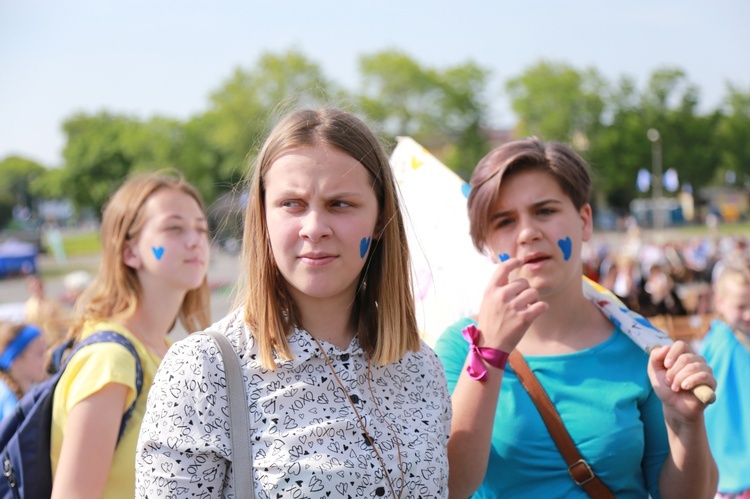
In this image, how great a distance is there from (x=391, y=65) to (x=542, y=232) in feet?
172

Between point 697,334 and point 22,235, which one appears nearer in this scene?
point 697,334

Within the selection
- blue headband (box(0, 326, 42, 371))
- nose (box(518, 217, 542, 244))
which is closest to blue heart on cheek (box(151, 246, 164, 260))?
nose (box(518, 217, 542, 244))

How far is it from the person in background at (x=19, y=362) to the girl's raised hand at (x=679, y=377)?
359cm

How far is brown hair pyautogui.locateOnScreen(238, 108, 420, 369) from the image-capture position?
181 centimetres

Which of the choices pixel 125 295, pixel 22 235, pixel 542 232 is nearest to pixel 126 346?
pixel 125 295

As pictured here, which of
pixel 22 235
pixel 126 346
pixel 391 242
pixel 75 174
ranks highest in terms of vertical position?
pixel 75 174

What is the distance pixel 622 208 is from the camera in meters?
65.6

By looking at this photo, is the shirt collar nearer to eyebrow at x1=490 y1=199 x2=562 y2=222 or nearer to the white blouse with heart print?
the white blouse with heart print

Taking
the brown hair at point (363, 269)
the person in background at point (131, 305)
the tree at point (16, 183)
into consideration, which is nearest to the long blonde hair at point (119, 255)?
the person in background at point (131, 305)

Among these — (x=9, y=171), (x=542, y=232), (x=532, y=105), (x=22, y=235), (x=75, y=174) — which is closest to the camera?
(x=542, y=232)

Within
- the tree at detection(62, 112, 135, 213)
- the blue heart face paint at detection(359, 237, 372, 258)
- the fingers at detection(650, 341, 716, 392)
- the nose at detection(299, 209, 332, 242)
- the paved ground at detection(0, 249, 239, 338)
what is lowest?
the fingers at detection(650, 341, 716, 392)

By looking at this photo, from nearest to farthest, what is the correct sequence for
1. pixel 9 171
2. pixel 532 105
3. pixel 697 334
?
pixel 697 334, pixel 532 105, pixel 9 171

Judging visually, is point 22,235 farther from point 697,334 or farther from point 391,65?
point 697,334

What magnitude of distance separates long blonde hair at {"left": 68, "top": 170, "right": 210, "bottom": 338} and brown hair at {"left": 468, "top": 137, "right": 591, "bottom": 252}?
4.40ft
